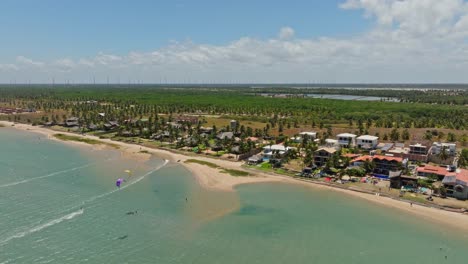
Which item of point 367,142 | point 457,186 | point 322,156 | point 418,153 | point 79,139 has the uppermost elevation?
point 367,142

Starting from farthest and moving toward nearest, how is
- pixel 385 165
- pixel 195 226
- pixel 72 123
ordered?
pixel 72 123 < pixel 385 165 < pixel 195 226

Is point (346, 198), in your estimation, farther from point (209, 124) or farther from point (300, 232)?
point (209, 124)

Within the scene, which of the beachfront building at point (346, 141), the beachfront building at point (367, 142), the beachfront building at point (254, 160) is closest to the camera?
the beachfront building at point (254, 160)

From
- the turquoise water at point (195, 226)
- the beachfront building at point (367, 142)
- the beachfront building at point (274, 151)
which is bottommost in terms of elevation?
the turquoise water at point (195, 226)

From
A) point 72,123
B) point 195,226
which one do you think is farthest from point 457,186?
point 72,123

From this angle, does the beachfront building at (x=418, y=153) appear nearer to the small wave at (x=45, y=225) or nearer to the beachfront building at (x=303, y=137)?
the beachfront building at (x=303, y=137)

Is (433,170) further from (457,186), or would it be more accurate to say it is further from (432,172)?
(457,186)

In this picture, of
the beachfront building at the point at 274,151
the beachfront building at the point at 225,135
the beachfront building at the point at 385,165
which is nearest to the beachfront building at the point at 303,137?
the beachfront building at the point at 274,151

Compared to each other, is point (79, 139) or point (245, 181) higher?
point (79, 139)
